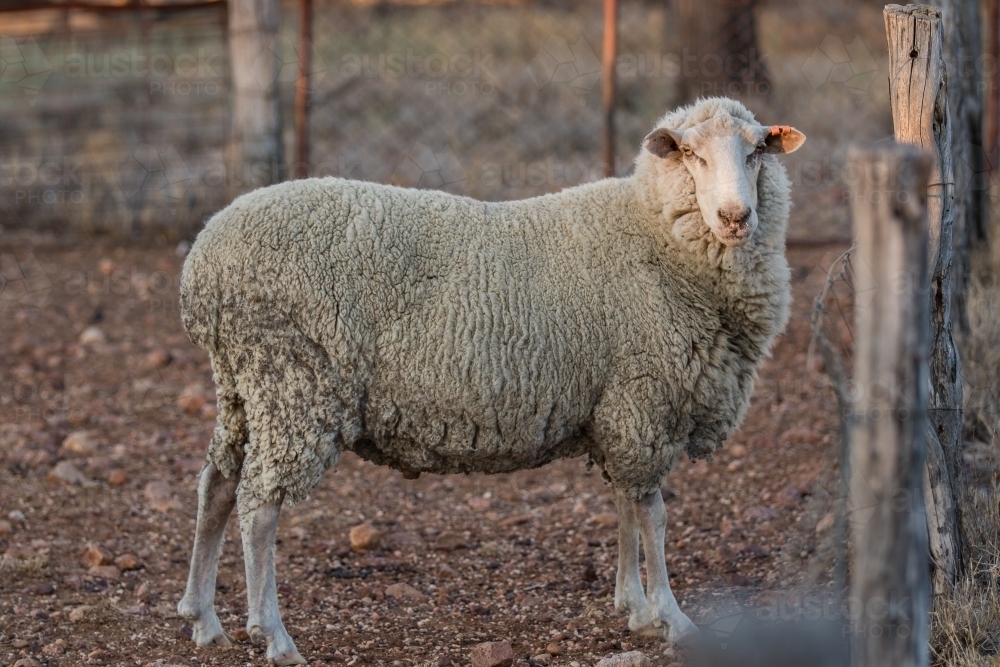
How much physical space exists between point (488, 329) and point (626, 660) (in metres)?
1.20

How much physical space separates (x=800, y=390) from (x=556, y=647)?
2.96 m

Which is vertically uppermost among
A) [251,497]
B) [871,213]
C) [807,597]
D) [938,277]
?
[871,213]

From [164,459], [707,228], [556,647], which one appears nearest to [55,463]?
[164,459]

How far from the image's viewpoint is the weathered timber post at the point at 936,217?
352cm

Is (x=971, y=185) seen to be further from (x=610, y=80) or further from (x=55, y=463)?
(x=55, y=463)

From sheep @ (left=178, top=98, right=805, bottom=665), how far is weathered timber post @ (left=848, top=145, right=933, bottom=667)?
1.41 m

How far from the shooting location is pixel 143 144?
30.8ft

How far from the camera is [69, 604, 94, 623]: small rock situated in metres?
4.00

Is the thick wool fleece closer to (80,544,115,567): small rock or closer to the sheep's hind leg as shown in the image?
the sheep's hind leg

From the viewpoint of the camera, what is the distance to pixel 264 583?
12.1 feet

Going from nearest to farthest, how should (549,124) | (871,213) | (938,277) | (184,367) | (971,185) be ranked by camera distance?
(871,213)
(938,277)
(971,185)
(184,367)
(549,124)

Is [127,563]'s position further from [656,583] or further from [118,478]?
[656,583]

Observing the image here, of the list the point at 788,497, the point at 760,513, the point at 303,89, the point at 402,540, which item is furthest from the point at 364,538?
the point at 303,89

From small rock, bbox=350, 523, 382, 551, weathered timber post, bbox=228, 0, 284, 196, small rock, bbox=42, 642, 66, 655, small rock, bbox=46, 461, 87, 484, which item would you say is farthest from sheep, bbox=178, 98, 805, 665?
weathered timber post, bbox=228, 0, 284, 196
